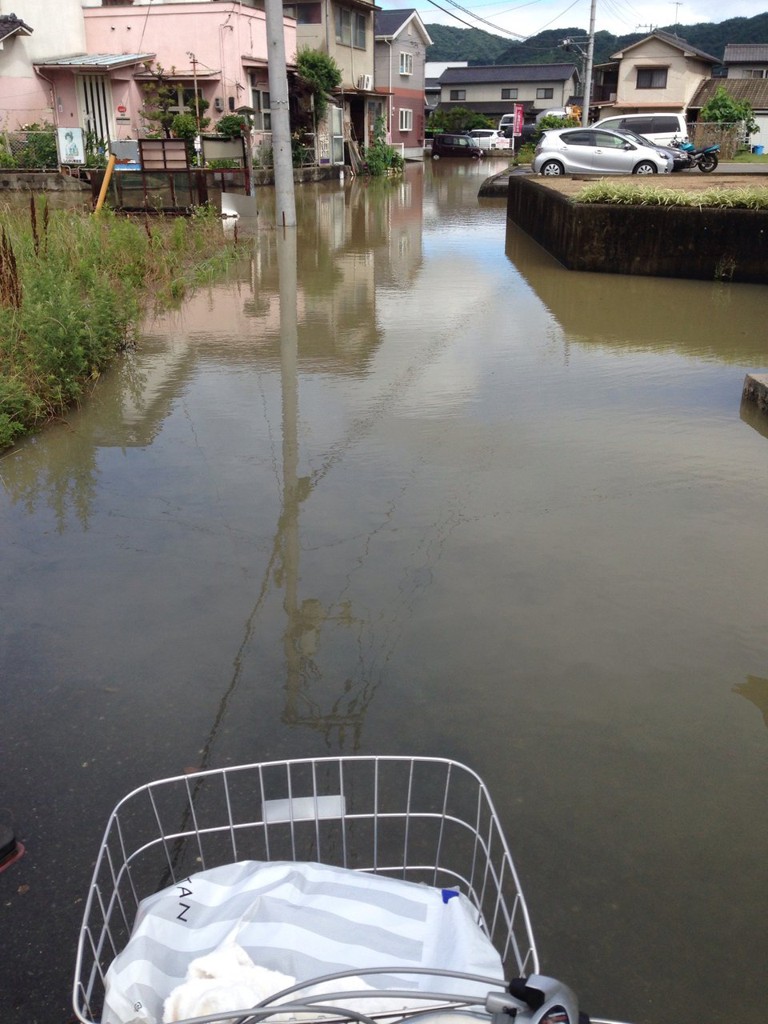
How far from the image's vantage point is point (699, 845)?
8.00 ft

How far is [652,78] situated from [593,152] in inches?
1179

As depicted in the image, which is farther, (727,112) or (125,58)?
(727,112)

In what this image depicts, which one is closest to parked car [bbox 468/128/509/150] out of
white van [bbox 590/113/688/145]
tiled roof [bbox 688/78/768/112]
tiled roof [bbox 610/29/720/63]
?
tiled roof [bbox 610/29/720/63]

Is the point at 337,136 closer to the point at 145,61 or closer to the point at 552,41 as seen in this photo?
the point at 145,61

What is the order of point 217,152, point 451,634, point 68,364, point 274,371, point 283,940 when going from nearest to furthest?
1. point 283,940
2. point 451,634
3. point 68,364
4. point 274,371
5. point 217,152

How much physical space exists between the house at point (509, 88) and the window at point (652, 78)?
13629mm

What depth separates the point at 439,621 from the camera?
346 cm

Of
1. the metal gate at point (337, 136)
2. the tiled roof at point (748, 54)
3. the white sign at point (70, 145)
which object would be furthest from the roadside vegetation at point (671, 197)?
the tiled roof at point (748, 54)

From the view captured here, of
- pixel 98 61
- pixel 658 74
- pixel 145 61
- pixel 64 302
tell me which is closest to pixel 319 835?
pixel 64 302

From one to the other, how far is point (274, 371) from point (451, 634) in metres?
3.92

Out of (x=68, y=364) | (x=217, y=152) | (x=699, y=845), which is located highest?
(x=217, y=152)

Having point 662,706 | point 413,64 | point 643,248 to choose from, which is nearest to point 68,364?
point 662,706

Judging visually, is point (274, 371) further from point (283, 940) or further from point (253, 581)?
point (283, 940)

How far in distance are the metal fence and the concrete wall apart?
1461 cm
